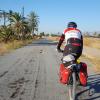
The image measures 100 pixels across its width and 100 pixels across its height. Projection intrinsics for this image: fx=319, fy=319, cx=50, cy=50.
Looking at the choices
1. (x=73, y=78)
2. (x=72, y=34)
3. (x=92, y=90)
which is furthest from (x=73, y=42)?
(x=92, y=90)

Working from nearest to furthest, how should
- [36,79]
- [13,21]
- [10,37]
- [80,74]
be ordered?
[80,74] → [36,79] → [10,37] → [13,21]

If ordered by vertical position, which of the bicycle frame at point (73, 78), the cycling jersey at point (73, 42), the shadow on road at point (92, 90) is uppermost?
the cycling jersey at point (73, 42)

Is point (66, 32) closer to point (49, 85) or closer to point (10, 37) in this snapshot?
point (49, 85)

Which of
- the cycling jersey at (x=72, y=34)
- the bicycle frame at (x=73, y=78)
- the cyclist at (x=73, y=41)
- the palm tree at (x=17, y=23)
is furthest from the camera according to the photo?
the palm tree at (x=17, y=23)

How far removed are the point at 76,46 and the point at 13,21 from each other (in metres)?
63.2

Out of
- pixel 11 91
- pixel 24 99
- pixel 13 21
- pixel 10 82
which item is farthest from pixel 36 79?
pixel 13 21

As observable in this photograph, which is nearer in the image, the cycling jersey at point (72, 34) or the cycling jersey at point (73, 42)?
the cycling jersey at point (73, 42)

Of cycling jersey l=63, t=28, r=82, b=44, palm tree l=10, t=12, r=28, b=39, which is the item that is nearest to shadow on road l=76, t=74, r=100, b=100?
cycling jersey l=63, t=28, r=82, b=44

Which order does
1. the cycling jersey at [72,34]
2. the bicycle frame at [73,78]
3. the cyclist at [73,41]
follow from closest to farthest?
the bicycle frame at [73,78]
the cyclist at [73,41]
the cycling jersey at [72,34]

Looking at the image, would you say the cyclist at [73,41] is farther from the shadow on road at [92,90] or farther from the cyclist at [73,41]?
the shadow on road at [92,90]

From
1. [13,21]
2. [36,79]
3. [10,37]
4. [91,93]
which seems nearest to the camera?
[91,93]

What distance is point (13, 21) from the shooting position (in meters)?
70.1

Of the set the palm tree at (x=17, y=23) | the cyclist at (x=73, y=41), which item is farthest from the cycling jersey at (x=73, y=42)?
the palm tree at (x=17, y=23)

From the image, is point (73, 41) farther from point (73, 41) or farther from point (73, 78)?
point (73, 78)
